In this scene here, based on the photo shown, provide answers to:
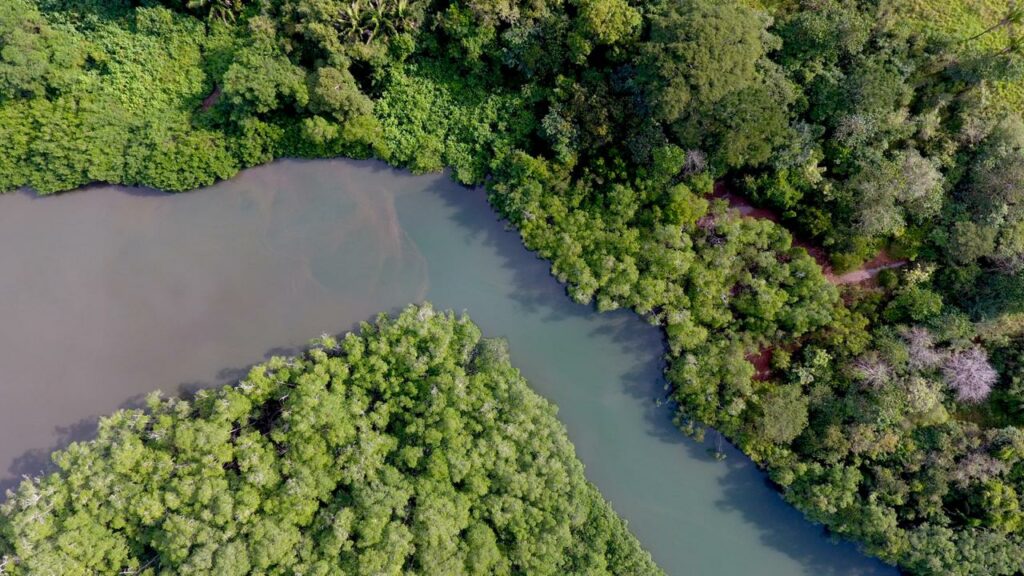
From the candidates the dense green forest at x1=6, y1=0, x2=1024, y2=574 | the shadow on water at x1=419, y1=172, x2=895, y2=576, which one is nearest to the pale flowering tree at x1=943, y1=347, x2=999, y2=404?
the dense green forest at x1=6, y1=0, x2=1024, y2=574

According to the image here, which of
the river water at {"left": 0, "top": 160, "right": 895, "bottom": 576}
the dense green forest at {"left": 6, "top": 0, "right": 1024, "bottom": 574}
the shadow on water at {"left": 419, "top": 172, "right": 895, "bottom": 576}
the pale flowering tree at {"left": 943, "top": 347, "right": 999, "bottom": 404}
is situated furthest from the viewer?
the river water at {"left": 0, "top": 160, "right": 895, "bottom": 576}

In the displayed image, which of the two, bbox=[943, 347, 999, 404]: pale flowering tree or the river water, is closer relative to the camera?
bbox=[943, 347, 999, 404]: pale flowering tree

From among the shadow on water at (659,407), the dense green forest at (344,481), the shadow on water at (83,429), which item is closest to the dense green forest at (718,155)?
the shadow on water at (659,407)

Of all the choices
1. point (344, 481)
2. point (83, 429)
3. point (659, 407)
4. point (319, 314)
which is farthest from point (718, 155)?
point (83, 429)

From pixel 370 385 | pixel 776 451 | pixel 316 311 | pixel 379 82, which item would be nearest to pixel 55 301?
pixel 316 311

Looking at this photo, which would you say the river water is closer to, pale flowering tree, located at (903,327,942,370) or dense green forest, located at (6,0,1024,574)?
dense green forest, located at (6,0,1024,574)
